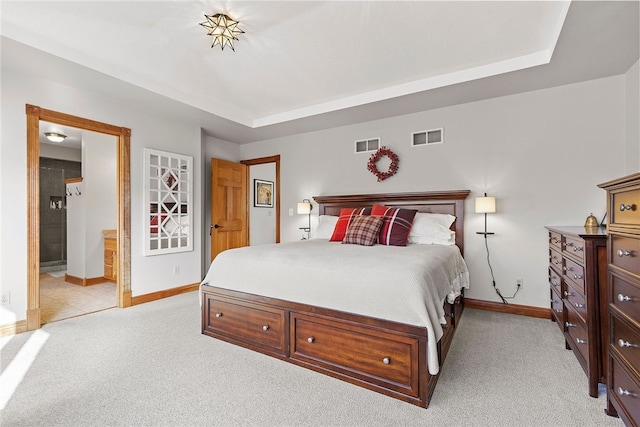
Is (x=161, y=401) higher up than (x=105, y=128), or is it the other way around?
(x=105, y=128)

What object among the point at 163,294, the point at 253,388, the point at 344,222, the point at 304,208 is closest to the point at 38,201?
the point at 163,294

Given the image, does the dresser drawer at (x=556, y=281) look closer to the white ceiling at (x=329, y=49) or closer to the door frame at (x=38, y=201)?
the white ceiling at (x=329, y=49)

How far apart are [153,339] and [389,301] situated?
7.16ft

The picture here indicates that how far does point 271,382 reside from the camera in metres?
2.04

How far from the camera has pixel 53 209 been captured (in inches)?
255

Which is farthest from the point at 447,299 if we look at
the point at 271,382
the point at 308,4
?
A: the point at 308,4

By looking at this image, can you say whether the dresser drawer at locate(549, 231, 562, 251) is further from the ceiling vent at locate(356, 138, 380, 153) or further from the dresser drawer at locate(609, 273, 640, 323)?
the ceiling vent at locate(356, 138, 380, 153)

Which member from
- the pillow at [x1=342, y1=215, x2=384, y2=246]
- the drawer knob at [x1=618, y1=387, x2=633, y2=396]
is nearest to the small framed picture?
the pillow at [x1=342, y1=215, x2=384, y2=246]

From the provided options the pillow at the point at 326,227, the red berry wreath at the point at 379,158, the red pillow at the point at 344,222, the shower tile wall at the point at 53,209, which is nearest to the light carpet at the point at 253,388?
the red pillow at the point at 344,222

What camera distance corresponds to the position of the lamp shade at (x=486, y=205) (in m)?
3.34

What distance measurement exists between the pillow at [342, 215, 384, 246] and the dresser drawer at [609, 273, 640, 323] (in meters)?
1.92

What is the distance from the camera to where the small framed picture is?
22.1ft

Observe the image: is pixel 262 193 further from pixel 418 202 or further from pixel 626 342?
pixel 626 342

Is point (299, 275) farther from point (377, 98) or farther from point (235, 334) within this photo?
point (377, 98)
